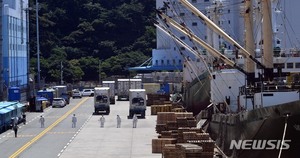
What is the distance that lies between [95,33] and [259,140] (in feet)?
456

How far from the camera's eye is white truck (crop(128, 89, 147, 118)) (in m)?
67.9

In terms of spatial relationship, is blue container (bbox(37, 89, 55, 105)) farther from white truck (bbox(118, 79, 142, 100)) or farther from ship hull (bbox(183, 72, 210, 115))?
ship hull (bbox(183, 72, 210, 115))

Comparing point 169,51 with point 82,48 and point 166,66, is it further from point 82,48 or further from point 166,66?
point 82,48

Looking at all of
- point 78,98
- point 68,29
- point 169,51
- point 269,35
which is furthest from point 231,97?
point 68,29

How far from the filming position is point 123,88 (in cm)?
9500

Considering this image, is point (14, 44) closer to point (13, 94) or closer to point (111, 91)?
point (111, 91)

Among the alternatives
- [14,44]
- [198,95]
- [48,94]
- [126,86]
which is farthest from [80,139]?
[14,44]

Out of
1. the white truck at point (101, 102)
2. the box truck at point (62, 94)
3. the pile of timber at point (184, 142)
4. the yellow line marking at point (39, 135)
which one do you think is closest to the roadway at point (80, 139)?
the yellow line marking at point (39, 135)

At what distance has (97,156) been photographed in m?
40.2

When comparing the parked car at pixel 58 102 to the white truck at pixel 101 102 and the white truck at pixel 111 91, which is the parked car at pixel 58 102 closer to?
the white truck at pixel 111 91

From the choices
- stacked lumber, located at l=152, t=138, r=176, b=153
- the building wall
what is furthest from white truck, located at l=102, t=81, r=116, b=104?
stacked lumber, located at l=152, t=138, r=176, b=153

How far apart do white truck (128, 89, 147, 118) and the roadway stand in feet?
2.85

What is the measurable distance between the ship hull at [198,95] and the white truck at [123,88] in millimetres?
20991

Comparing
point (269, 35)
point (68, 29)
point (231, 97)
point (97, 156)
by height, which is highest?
point (68, 29)
